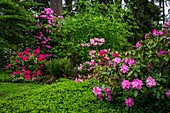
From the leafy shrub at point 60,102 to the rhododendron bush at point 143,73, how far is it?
0.81 feet

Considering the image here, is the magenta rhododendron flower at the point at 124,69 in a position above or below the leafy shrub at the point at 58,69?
above

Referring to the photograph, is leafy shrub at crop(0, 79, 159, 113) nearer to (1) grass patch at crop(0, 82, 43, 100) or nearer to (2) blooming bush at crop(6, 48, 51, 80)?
(1) grass patch at crop(0, 82, 43, 100)

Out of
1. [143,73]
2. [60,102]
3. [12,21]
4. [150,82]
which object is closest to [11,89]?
[60,102]

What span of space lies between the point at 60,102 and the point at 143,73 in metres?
1.58

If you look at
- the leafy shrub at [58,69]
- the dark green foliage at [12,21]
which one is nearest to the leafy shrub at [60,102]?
the leafy shrub at [58,69]

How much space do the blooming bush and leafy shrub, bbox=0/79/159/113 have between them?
263 centimetres

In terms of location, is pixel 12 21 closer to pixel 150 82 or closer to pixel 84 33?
pixel 84 33

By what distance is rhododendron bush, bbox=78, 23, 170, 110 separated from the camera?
439cm

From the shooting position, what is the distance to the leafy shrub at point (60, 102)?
4938 millimetres

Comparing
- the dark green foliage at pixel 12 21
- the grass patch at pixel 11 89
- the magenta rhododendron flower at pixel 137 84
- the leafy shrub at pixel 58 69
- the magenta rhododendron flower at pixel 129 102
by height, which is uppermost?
the dark green foliage at pixel 12 21

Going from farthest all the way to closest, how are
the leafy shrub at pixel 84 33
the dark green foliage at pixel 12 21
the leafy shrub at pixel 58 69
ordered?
the leafy shrub at pixel 84 33 → the dark green foliage at pixel 12 21 → the leafy shrub at pixel 58 69

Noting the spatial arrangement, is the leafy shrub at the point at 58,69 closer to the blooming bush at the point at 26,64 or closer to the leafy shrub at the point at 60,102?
the blooming bush at the point at 26,64

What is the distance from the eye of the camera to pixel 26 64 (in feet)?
30.8

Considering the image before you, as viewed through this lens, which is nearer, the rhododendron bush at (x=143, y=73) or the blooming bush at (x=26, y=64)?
the rhododendron bush at (x=143, y=73)
